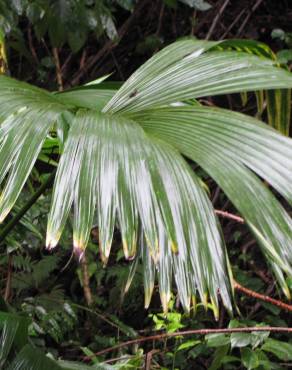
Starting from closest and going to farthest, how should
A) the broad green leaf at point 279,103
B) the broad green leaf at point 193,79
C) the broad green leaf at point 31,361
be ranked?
the broad green leaf at point 193,79, the broad green leaf at point 31,361, the broad green leaf at point 279,103

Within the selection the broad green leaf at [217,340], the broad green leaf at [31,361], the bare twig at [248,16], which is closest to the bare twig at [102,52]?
the bare twig at [248,16]

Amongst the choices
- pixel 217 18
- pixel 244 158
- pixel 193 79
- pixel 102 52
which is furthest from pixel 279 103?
pixel 102 52

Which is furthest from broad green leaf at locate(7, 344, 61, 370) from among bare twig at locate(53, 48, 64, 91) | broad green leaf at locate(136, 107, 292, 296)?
bare twig at locate(53, 48, 64, 91)

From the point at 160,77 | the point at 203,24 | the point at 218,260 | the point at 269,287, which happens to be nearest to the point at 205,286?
the point at 218,260

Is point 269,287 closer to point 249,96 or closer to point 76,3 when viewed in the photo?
point 249,96

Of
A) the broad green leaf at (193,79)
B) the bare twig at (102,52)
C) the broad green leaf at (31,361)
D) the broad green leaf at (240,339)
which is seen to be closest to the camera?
the broad green leaf at (193,79)

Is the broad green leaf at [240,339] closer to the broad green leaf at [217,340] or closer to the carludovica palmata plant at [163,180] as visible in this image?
the broad green leaf at [217,340]
